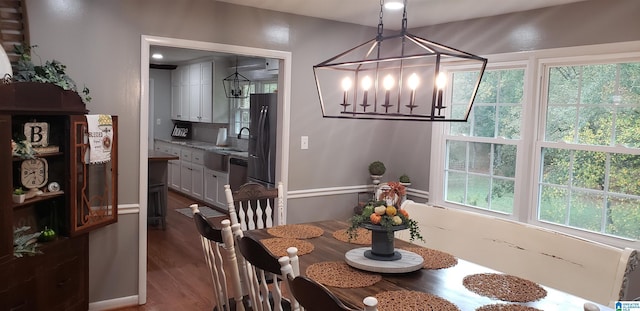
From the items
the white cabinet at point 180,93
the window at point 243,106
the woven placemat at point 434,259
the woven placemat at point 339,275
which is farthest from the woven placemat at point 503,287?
the white cabinet at point 180,93

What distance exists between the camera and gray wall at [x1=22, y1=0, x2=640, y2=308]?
3.03 meters

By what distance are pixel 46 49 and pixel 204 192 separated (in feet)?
13.6

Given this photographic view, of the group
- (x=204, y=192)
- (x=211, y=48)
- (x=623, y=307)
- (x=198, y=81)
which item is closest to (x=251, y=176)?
(x=204, y=192)

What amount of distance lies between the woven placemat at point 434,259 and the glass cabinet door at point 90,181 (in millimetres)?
1968

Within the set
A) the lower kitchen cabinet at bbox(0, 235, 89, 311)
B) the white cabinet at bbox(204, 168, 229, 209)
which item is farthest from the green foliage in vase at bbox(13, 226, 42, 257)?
the white cabinet at bbox(204, 168, 229, 209)

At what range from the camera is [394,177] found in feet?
15.1

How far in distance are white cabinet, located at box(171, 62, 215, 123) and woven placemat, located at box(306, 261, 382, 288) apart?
557 cm

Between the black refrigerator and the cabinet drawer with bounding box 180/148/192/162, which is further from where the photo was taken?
the cabinet drawer with bounding box 180/148/192/162

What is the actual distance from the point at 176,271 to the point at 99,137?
5.45 feet

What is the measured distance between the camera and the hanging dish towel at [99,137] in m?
2.91

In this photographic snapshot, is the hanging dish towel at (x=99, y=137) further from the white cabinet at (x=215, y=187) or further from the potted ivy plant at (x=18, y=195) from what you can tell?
the white cabinet at (x=215, y=187)

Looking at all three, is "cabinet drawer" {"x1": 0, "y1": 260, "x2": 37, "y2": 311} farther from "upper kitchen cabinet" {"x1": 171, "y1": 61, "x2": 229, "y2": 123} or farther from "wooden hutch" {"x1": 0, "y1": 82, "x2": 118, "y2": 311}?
"upper kitchen cabinet" {"x1": 171, "y1": 61, "x2": 229, "y2": 123}

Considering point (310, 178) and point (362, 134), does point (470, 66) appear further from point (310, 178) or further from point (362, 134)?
point (310, 178)

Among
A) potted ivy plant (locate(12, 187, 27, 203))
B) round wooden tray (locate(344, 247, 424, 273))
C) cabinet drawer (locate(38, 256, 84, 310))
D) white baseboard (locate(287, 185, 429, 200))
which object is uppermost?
potted ivy plant (locate(12, 187, 27, 203))
